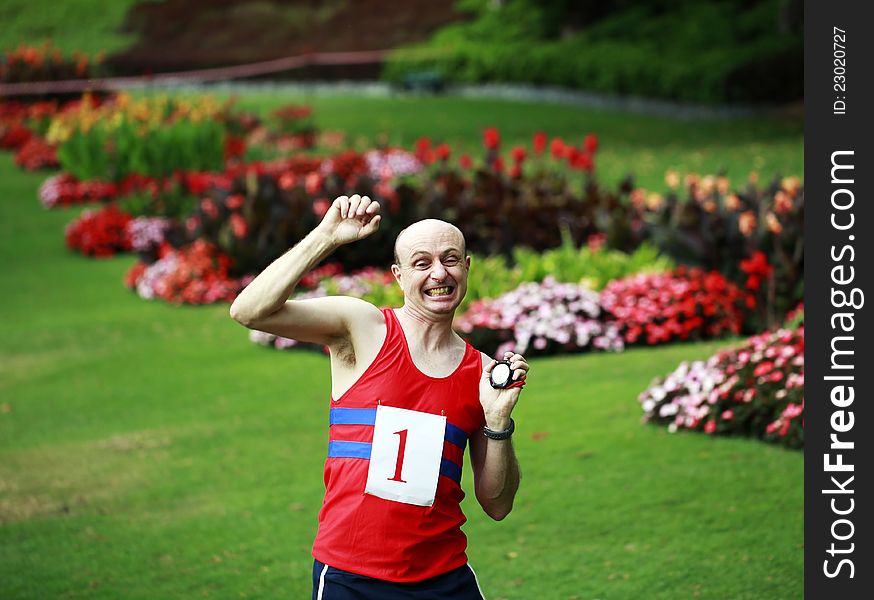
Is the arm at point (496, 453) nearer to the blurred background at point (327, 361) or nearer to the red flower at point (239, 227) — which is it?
the blurred background at point (327, 361)

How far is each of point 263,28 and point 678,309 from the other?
119 feet

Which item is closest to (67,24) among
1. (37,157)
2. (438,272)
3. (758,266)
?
(37,157)

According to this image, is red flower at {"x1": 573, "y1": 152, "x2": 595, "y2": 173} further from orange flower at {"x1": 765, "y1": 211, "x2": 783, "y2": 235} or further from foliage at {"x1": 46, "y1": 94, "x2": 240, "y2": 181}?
foliage at {"x1": 46, "y1": 94, "x2": 240, "y2": 181}

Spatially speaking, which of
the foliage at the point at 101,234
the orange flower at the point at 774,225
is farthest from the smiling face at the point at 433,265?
the foliage at the point at 101,234

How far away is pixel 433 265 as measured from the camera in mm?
3529

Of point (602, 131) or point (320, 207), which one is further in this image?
point (602, 131)

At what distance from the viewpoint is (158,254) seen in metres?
13.9

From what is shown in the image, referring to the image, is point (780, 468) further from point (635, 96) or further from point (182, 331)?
point (635, 96)

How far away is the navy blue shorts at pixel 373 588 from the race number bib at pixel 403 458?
0.22 m

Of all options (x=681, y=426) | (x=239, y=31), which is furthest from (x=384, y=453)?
(x=239, y=31)

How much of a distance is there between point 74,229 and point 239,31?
94.4 ft

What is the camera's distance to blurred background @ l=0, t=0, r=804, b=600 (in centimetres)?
605

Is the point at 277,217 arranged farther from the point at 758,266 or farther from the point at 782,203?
the point at 758,266

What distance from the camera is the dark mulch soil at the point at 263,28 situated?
4091 centimetres
